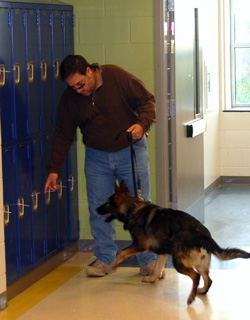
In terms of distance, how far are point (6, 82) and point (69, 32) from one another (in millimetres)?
1223

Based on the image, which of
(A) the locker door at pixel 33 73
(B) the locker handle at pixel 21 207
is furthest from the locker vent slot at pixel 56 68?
(B) the locker handle at pixel 21 207

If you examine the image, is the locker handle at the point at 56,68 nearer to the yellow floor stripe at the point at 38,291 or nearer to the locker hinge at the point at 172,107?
the locker hinge at the point at 172,107

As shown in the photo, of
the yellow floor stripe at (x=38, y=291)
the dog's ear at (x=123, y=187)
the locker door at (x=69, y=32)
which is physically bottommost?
the yellow floor stripe at (x=38, y=291)

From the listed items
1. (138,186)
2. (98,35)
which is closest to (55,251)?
(138,186)

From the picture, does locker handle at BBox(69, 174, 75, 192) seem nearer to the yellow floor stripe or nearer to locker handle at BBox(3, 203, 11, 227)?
the yellow floor stripe

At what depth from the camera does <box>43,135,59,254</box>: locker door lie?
16.1 feet

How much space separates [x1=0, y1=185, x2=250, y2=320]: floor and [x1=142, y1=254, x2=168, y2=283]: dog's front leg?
0.15 ft

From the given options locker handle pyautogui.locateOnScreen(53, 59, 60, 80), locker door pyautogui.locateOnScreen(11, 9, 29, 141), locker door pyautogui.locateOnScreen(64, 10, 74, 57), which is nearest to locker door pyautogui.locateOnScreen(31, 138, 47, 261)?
locker door pyautogui.locateOnScreen(11, 9, 29, 141)

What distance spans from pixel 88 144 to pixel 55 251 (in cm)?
91

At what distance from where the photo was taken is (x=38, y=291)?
4570 millimetres

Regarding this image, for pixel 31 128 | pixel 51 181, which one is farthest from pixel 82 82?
pixel 51 181

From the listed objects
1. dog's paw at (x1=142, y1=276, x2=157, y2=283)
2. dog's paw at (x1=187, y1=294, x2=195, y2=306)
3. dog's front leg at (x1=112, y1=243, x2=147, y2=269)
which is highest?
dog's front leg at (x1=112, y1=243, x2=147, y2=269)

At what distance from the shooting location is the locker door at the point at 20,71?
435cm

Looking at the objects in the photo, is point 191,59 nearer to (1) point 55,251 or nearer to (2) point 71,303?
(1) point 55,251
